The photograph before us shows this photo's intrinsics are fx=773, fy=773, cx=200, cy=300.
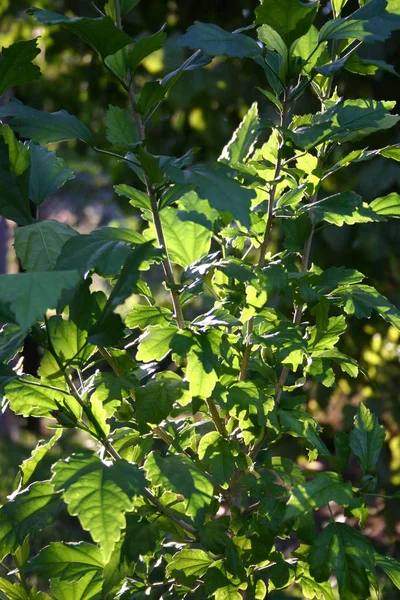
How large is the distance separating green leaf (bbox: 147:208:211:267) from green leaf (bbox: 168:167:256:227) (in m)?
0.14

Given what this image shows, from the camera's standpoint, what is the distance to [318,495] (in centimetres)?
57

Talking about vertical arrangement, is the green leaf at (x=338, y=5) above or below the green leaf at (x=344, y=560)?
above

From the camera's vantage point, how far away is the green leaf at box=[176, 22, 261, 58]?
57 centimetres

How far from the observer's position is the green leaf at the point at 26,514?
601 mm

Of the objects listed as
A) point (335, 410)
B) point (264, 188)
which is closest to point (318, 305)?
point (264, 188)

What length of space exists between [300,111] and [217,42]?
1649 millimetres

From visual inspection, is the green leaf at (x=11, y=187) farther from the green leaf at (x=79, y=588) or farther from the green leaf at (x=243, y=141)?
the green leaf at (x=79, y=588)

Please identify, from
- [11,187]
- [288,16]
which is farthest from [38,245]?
[288,16]

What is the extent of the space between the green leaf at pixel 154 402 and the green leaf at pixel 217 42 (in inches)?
10.5

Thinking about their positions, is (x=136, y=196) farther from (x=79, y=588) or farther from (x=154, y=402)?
(x=79, y=588)

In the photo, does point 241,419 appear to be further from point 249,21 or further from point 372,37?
point 249,21

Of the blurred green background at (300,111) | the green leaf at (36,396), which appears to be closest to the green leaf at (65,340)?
the green leaf at (36,396)

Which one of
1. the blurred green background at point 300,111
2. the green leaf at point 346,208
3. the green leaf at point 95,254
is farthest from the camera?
the blurred green background at point 300,111

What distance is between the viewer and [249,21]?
8.21 feet
